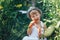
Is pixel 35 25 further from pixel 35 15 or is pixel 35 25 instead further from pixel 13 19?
pixel 13 19

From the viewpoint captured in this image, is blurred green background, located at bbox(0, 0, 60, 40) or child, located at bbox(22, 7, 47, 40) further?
blurred green background, located at bbox(0, 0, 60, 40)

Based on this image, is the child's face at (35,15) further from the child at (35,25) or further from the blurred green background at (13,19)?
the blurred green background at (13,19)

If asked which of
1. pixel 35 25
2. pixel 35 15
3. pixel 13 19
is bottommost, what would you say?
pixel 13 19

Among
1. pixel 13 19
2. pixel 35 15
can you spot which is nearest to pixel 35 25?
pixel 35 15

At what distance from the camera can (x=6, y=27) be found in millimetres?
4094

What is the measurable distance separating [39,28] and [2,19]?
1.34 m

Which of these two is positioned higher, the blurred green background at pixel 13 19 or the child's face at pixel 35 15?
the child's face at pixel 35 15

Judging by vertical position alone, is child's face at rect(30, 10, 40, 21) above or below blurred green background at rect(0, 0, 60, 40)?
above

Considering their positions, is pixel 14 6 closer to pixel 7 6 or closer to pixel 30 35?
pixel 7 6

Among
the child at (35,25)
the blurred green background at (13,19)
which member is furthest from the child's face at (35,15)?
the blurred green background at (13,19)

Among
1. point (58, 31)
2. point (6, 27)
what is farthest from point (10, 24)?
point (58, 31)


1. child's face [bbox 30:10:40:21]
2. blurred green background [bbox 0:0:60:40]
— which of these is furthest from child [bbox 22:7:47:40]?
blurred green background [bbox 0:0:60:40]

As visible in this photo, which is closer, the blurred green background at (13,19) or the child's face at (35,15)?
the child's face at (35,15)

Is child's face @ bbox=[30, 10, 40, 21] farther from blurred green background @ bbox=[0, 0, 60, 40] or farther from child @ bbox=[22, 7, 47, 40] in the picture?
blurred green background @ bbox=[0, 0, 60, 40]
